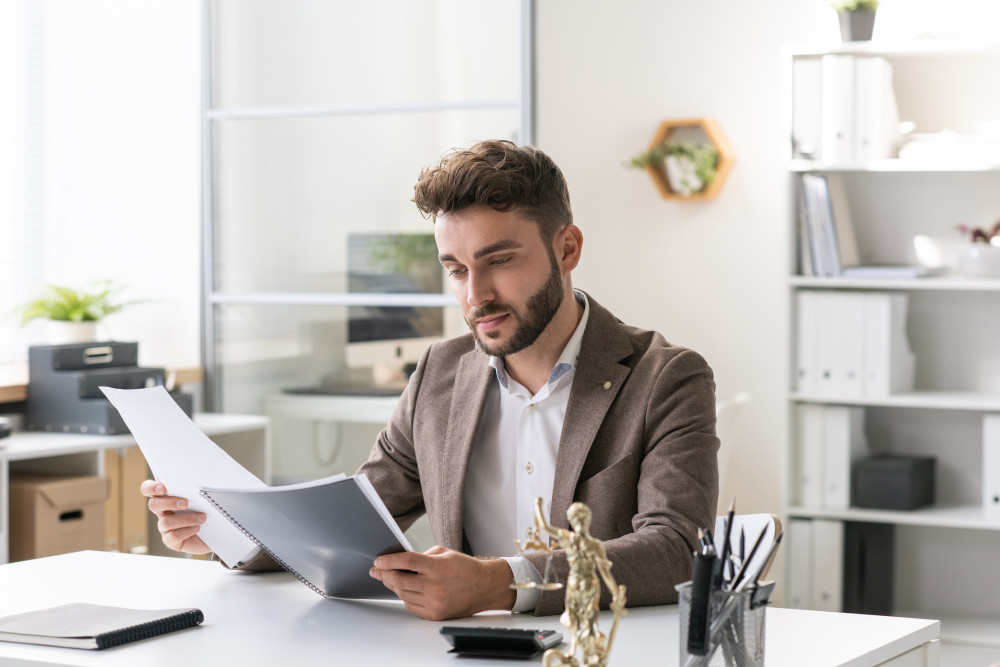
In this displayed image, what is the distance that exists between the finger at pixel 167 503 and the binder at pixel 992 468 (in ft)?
8.79

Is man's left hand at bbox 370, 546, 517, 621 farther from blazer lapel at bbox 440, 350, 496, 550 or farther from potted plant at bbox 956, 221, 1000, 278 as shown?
potted plant at bbox 956, 221, 1000, 278

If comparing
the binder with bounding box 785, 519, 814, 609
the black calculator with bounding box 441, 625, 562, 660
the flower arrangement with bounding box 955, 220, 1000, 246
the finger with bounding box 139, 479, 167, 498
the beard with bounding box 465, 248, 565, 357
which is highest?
the flower arrangement with bounding box 955, 220, 1000, 246

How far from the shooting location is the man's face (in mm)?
1950

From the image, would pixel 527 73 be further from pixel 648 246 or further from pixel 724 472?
pixel 724 472

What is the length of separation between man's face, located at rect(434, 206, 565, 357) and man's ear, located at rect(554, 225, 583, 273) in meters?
0.04

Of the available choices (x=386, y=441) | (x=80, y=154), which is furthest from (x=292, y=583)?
(x=80, y=154)

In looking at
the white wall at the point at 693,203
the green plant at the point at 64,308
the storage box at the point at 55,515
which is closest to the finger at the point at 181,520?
the storage box at the point at 55,515

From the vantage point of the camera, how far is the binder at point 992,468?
3.72 metres

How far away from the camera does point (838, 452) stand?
389 centimetres

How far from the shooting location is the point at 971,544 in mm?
3998

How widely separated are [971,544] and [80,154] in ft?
11.5

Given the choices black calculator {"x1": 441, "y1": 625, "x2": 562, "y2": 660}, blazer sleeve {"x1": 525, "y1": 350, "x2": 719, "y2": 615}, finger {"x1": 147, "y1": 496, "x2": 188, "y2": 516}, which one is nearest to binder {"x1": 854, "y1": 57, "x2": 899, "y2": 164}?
blazer sleeve {"x1": 525, "y1": 350, "x2": 719, "y2": 615}

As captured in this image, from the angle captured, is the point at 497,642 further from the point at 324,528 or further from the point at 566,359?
the point at 566,359

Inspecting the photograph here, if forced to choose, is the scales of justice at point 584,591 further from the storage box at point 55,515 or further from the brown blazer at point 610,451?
the storage box at point 55,515
